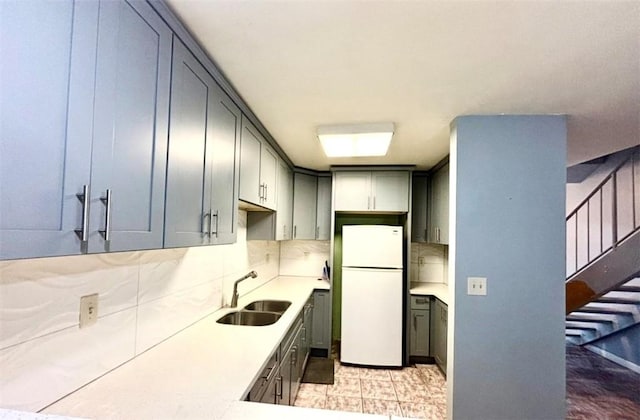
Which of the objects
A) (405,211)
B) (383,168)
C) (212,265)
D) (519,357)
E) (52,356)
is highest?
(383,168)

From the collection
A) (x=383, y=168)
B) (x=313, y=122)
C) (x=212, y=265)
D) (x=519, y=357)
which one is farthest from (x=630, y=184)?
(x=212, y=265)

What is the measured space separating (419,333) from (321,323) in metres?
1.15

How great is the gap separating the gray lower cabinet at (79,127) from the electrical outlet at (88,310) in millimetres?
354

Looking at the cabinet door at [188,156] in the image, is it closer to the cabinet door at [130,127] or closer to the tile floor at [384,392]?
the cabinet door at [130,127]

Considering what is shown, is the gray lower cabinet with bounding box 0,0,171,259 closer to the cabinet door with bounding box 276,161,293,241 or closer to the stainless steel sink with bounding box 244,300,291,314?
the stainless steel sink with bounding box 244,300,291,314

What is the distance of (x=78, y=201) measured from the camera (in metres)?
0.77

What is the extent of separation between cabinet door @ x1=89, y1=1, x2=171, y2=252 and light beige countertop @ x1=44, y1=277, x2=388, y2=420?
21.9 inches

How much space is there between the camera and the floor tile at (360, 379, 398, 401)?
2.78 metres

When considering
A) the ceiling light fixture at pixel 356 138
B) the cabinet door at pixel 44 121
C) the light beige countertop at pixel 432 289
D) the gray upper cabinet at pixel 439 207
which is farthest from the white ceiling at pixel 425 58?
the light beige countertop at pixel 432 289

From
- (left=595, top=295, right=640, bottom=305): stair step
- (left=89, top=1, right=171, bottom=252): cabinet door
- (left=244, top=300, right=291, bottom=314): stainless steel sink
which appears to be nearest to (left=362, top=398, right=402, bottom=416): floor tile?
(left=244, top=300, right=291, bottom=314): stainless steel sink

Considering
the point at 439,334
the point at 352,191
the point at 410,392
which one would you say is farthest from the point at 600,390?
the point at 352,191

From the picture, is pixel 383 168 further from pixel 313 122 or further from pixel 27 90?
pixel 27 90

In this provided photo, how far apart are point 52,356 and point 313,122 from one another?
192cm

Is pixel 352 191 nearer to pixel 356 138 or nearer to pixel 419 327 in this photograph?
pixel 356 138
